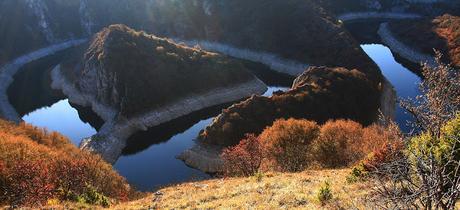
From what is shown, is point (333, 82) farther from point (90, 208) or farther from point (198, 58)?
point (90, 208)

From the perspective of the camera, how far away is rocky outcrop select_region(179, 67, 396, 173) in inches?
3327

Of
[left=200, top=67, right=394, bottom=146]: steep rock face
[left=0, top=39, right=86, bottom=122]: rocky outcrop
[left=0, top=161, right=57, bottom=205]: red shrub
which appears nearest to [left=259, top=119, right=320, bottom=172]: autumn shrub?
[left=200, top=67, right=394, bottom=146]: steep rock face

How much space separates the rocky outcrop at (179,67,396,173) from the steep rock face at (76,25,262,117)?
21.3 m

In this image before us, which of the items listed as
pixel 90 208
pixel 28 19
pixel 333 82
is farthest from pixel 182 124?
pixel 28 19

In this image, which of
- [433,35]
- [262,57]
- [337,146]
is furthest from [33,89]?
[433,35]

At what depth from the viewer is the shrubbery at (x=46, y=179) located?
3688 cm

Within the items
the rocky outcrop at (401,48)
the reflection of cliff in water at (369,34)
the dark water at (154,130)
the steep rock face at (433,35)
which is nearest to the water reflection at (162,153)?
the dark water at (154,130)

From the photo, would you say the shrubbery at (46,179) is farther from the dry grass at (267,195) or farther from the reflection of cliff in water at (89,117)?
the reflection of cliff in water at (89,117)

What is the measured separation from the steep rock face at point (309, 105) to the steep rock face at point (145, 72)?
69.6ft

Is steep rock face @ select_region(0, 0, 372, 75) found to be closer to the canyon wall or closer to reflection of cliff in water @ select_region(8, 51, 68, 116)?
the canyon wall

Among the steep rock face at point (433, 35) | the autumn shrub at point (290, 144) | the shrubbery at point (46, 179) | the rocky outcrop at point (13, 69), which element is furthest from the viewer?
the steep rock face at point (433, 35)

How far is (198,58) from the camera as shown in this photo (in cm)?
12162

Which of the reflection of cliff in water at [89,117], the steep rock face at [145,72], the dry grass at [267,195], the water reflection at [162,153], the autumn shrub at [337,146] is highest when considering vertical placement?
the steep rock face at [145,72]

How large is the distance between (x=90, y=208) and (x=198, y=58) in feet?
288
